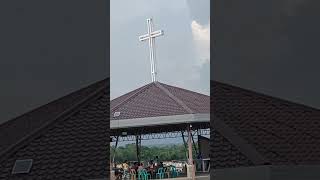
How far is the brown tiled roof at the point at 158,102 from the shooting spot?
15.4m

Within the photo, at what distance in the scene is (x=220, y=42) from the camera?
7324mm

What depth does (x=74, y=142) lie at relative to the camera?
582cm

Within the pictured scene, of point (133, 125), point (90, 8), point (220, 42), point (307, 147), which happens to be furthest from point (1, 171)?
point (133, 125)

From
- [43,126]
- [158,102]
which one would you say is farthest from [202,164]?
[43,126]

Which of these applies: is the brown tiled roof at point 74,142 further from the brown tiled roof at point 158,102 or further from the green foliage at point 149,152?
the green foliage at point 149,152

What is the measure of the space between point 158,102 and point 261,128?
9.16 metres

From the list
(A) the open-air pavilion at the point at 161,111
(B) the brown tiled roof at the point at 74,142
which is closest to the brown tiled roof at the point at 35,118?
(B) the brown tiled roof at the point at 74,142

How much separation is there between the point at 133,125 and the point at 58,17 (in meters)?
10.3

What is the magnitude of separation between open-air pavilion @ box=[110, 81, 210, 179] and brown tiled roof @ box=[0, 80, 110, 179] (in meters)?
9.02

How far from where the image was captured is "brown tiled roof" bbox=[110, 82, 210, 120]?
15.4 metres

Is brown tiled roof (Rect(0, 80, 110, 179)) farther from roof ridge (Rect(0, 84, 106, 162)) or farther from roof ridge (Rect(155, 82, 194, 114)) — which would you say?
roof ridge (Rect(155, 82, 194, 114))

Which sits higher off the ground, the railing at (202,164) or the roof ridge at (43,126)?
the roof ridge at (43,126)

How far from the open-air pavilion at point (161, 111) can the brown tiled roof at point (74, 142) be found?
9.02 m

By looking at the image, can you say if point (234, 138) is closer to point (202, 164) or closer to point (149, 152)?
point (202, 164)
